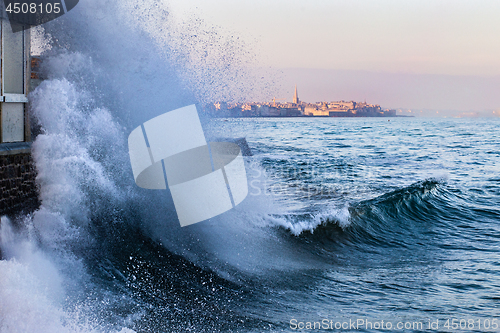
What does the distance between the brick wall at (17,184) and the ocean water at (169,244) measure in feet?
1.46

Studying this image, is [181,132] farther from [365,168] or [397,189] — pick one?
[365,168]

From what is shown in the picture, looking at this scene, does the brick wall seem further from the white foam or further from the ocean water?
the white foam

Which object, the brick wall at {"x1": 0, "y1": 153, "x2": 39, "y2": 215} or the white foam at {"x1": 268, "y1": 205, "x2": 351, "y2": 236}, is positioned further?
the white foam at {"x1": 268, "y1": 205, "x2": 351, "y2": 236}

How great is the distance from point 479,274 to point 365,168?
11948 mm

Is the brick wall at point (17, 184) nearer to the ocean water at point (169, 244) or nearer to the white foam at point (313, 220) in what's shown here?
the ocean water at point (169, 244)

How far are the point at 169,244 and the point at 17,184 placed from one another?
3057 millimetres

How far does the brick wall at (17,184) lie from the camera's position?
690cm

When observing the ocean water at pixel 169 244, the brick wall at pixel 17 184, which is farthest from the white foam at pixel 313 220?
the brick wall at pixel 17 184

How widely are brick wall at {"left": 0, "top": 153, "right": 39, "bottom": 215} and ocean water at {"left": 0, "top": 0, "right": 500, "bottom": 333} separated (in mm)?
444

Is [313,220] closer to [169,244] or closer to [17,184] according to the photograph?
[169,244]

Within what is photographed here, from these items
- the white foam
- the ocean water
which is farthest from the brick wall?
the white foam

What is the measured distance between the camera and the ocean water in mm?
4621

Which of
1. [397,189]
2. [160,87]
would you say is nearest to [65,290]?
[160,87]

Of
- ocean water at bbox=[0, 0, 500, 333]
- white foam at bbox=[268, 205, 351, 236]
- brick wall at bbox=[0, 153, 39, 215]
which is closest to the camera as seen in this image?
ocean water at bbox=[0, 0, 500, 333]
